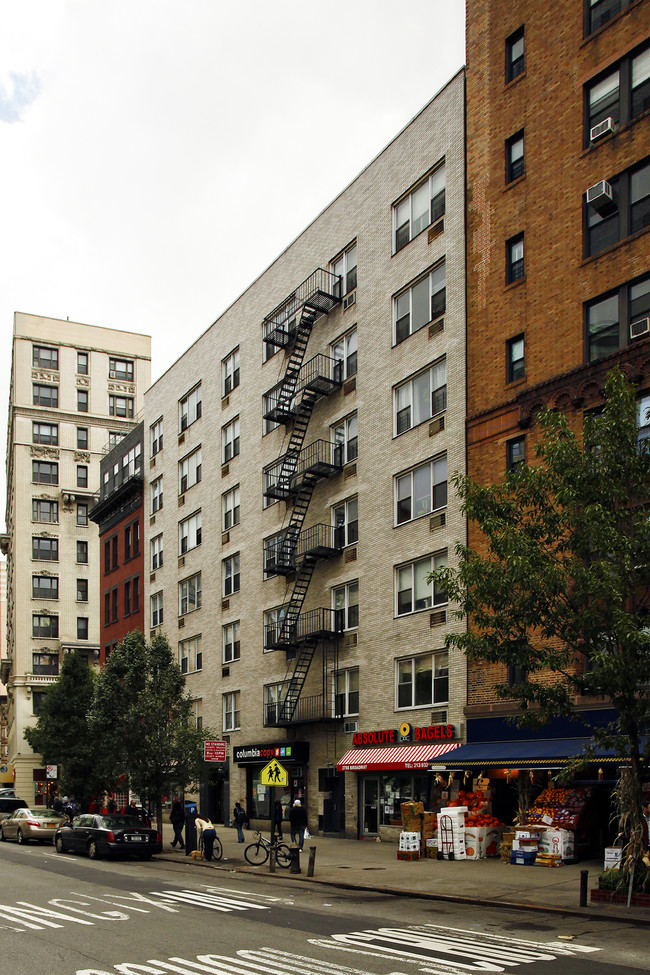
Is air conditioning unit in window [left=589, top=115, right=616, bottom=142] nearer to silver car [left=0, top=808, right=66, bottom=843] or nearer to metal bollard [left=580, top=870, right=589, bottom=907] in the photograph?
metal bollard [left=580, top=870, right=589, bottom=907]

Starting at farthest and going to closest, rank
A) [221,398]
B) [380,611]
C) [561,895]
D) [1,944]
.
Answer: [221,398], [380,611], [561,895], [1,944]

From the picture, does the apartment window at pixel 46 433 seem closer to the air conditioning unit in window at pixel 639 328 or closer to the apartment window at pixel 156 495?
the apartment window at pixel 156 495

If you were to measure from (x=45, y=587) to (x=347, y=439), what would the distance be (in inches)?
2187

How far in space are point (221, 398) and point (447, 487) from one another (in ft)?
66.8

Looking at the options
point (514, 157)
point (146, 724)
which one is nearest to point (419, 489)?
point (514, 157)

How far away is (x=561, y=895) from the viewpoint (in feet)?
60.6

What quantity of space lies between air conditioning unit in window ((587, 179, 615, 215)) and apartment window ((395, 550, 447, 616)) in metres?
11.3

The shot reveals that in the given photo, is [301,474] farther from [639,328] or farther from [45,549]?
[45,549]

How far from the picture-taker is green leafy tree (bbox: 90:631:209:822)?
32.4 m

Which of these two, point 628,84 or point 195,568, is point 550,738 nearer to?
point 628,84

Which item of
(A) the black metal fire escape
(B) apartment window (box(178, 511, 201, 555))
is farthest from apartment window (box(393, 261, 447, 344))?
(B) apartment window (box(178, 511, 201, 555))

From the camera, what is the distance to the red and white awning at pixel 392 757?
2955 centimetres

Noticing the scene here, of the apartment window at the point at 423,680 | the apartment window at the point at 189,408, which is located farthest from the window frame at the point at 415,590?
the apartment window at the point at 189,408

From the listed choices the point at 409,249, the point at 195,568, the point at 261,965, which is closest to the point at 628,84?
the point at 409,249
